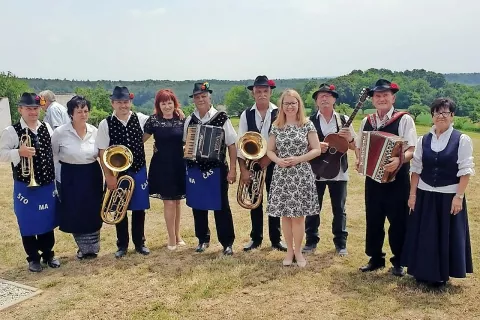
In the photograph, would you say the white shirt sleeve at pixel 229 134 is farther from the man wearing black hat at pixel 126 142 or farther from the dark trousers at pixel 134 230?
the dark trousers at pixel 134 230

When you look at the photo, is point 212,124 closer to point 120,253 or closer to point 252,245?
point 252,245

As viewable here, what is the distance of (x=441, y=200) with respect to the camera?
4.14m

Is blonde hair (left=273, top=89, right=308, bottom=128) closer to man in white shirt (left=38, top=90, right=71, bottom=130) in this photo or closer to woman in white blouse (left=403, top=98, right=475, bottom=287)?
woman in white blouse (left=403, top=98, right=475, bottom=287)

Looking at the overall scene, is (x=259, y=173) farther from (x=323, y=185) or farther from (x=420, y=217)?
(x=420, y=217)

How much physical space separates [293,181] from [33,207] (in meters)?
2.92

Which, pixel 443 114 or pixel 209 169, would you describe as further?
pixel 209 169

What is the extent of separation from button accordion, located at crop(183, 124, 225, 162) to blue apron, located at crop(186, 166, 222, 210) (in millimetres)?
251

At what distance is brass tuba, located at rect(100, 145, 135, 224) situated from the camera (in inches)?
198

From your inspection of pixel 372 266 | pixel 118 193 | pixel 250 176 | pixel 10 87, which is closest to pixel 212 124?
pixel 250 176

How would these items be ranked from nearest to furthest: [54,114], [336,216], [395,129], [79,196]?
[395,129], [79,196], [336,216], [54,114]

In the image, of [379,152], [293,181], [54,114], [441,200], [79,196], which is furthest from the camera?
[54,114]

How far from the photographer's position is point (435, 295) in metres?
4.21

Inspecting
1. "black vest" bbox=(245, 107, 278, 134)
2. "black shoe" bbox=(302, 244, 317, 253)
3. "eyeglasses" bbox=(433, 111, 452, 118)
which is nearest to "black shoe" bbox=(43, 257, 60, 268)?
"black vest" bbox=(245, 107, 278, 134)

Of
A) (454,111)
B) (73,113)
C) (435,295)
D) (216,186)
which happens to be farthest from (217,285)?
(454,111)
